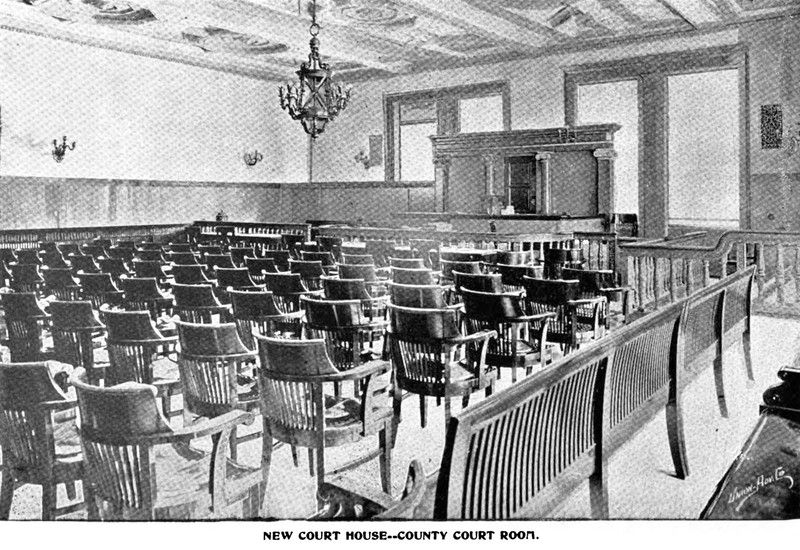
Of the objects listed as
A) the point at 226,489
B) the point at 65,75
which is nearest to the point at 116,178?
the point at 65,75

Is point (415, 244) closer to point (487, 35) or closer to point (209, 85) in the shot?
point (487, 35)

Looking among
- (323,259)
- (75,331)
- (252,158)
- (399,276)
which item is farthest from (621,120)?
(75,331)

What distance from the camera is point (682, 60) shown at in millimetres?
12539

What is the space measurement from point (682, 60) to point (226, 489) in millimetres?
12259

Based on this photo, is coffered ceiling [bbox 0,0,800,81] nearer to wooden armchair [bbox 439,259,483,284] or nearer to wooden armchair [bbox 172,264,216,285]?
wooden armchair [bbox 439,259,483,284]

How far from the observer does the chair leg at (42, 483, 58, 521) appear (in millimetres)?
2695

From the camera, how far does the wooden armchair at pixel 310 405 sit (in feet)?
10.2

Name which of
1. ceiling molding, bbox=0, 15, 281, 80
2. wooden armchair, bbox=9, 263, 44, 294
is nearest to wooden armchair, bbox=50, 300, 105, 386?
wooden armchair, bbox=9, 263, 44, 294

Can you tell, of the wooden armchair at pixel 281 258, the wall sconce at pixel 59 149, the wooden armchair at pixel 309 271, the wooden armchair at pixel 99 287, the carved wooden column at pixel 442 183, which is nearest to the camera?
the wooden armchair at pixel 99 287

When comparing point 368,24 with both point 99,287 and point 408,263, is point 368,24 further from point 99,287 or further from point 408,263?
point 99,287

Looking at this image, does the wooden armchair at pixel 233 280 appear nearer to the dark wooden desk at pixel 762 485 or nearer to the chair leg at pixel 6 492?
the chair leg at pixel 6 492

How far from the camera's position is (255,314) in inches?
184

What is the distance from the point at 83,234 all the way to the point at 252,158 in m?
5.21

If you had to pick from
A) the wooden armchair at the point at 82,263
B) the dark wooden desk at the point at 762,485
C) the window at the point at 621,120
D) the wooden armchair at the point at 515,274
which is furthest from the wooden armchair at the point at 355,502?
the window at the point at 621,120
